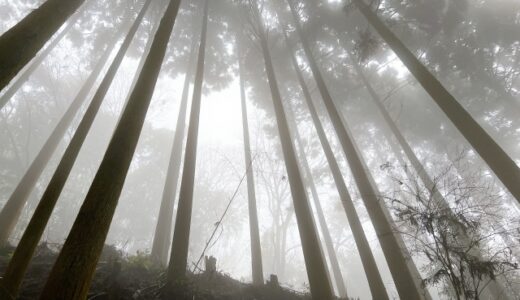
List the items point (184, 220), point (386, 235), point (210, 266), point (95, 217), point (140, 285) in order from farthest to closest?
point (210, 266) → point (386, 235) → point (184, 220) → point (140, 285) → point (95, 217)

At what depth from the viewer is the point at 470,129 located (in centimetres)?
511

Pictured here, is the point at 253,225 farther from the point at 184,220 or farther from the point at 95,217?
the point at 95,217

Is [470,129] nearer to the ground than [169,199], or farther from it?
nearer to the ground

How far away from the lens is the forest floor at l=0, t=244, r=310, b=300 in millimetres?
4172

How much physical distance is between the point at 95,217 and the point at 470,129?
19.2 feet

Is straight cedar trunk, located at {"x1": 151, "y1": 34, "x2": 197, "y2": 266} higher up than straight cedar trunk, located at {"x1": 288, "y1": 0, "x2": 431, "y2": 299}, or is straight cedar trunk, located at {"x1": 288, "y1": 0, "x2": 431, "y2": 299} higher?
straight cedar trunk, located at {"x1": 151, "y1": 34, "x2": 197, "y2": 266}

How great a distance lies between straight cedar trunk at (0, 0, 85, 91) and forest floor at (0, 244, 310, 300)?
2.91 meters

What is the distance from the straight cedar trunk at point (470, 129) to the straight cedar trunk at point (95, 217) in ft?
17.5

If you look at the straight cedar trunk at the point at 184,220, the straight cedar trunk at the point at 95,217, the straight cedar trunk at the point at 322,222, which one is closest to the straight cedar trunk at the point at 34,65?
the straight cedar trunk at the point at 184,220

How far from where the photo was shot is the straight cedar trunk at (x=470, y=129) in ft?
14.9

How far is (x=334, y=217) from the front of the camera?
30281 millimetres

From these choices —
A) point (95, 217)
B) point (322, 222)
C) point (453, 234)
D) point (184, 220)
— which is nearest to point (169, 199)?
point (184, 220)

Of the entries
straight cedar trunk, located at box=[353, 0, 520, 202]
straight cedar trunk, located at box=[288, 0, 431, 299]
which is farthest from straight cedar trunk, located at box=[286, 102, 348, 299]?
straight cedar trunk, located at box=[353, 0, 520, 202]

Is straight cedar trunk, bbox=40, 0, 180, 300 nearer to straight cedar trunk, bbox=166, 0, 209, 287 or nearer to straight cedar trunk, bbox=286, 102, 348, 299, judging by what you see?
straight cedar trunk, bbox=166, 0, 209, 287
